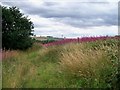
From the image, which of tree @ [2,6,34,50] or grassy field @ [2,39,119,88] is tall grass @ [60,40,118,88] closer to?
grassy field @ [2,39,119,88]

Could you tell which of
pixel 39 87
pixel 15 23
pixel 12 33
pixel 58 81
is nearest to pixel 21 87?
pixel 39 87

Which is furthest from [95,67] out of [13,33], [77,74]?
[13,33]

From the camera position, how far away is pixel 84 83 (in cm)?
823

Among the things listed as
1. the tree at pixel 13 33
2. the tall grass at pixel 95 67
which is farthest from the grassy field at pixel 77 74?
the tree at pixel 13 33

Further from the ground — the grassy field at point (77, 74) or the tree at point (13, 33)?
the tree at point (13, 33)

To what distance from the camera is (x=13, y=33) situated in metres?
25.6

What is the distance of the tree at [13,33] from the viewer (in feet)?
84.1

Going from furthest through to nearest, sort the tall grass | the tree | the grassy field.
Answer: the tree, the tall grass, the grassy field

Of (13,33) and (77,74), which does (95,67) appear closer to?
(77,74)

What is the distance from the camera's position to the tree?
25625 mm

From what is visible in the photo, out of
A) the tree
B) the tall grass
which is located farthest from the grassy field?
the tree

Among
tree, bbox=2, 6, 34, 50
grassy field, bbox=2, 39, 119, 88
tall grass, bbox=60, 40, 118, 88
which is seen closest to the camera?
grassy field, bbox=2, 39, 119, 88

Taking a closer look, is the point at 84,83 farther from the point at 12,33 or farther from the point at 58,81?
the point at 12,33

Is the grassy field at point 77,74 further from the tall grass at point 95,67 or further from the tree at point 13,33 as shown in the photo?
the tree at point 13,33
